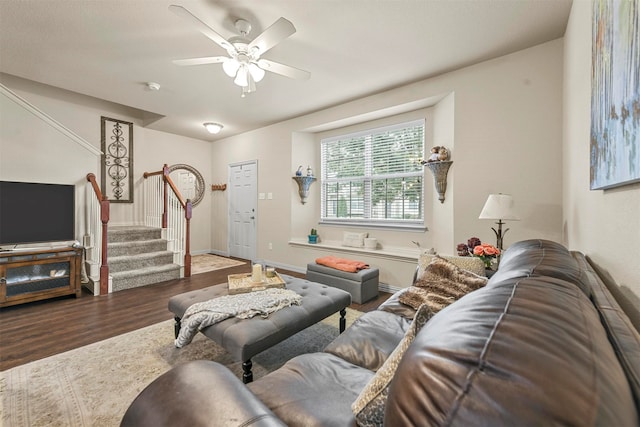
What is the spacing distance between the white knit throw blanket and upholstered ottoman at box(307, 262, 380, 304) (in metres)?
1.23

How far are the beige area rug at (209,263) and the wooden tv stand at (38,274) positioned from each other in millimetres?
1606

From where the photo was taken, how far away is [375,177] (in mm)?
4145

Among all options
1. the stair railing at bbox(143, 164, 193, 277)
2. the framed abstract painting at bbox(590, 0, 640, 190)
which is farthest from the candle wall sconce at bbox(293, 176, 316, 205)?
the framed abstract painting at bbox(590, 0, 640, 190)

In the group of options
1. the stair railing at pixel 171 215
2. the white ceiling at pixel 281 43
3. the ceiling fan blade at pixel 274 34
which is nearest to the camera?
the ceiling fan blade at pixel 274 34

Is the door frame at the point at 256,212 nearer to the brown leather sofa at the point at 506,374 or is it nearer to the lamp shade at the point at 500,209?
the lamp shade at the point at 500,209

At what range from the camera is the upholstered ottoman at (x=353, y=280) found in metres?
3.09

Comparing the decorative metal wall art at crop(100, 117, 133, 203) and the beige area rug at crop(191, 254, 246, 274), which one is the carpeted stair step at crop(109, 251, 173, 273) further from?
the decorative metal wall art at crop(100, 117, 133, 203)

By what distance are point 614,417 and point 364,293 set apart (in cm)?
295

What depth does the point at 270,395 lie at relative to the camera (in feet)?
3.25

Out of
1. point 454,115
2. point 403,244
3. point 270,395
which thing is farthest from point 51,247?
point 454,115

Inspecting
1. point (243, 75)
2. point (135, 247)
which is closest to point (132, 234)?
point (135, 247)

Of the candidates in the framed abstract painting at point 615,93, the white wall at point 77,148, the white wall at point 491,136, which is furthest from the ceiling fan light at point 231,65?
the white wall at point 77,148

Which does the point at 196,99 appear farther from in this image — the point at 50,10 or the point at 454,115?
the point at 454,115

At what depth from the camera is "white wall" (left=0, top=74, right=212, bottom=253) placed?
3.17 metres
